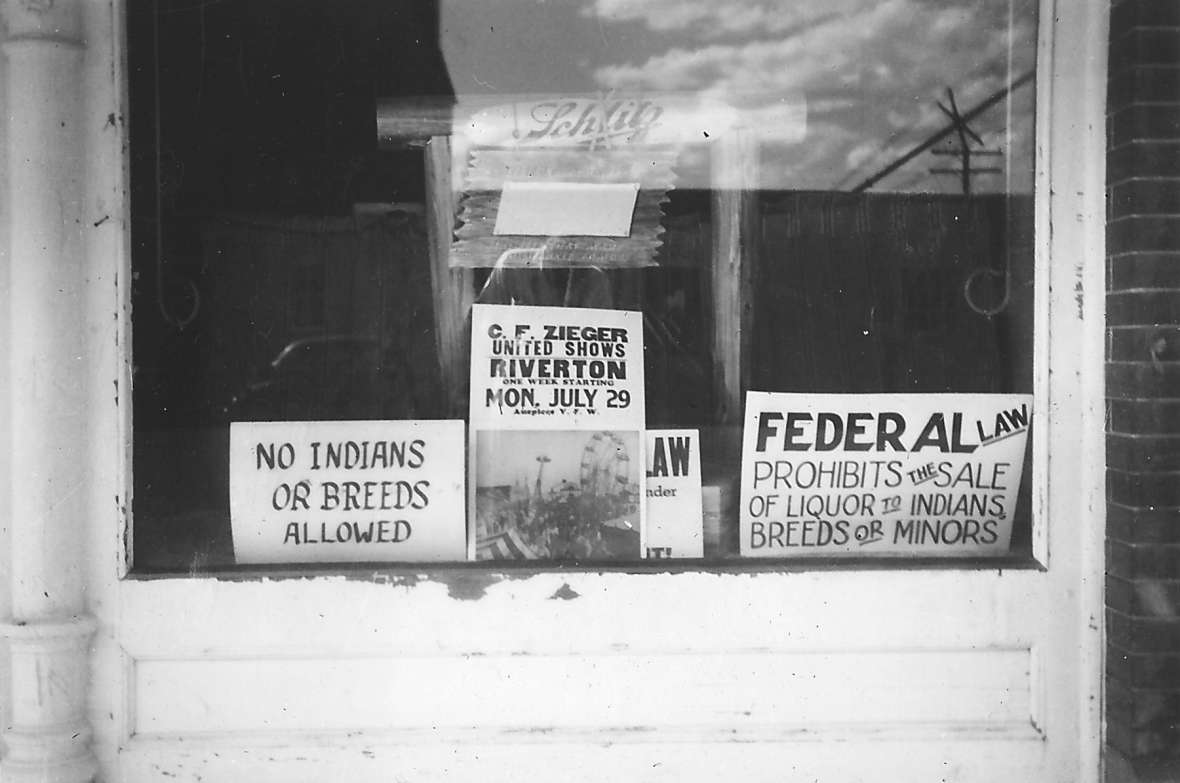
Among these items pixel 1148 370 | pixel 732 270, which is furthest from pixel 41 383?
pixel 1148 370

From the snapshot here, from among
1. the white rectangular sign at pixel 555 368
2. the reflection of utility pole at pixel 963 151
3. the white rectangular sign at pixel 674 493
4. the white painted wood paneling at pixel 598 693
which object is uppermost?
the reflection of utility pole at pixel 963 151

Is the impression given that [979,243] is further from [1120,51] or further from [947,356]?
[1120,51]

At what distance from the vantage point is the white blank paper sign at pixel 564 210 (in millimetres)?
2957

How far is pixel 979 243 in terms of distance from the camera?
9.75ft

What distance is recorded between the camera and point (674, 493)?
2969mm

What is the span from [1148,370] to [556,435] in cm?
152

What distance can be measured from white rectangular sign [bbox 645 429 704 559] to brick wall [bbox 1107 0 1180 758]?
3.57 ft

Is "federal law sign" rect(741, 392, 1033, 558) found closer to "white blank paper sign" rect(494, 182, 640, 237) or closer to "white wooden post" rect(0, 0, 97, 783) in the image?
"white blank paper sign" rect(494, 182, 640, 237)

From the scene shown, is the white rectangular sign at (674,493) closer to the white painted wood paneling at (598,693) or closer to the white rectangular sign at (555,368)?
the white rectangular sign at (555,368)

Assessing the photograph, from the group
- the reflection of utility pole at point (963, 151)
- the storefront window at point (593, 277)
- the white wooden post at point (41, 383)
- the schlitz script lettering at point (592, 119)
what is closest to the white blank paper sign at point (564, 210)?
the storefront window at point (593, 277)

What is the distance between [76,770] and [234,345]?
1.16 m

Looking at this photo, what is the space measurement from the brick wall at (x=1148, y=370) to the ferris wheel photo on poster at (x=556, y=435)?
1.25 metres

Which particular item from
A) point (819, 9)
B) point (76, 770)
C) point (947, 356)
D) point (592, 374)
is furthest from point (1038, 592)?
point (76, 770)

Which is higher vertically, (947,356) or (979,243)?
(979,243)
